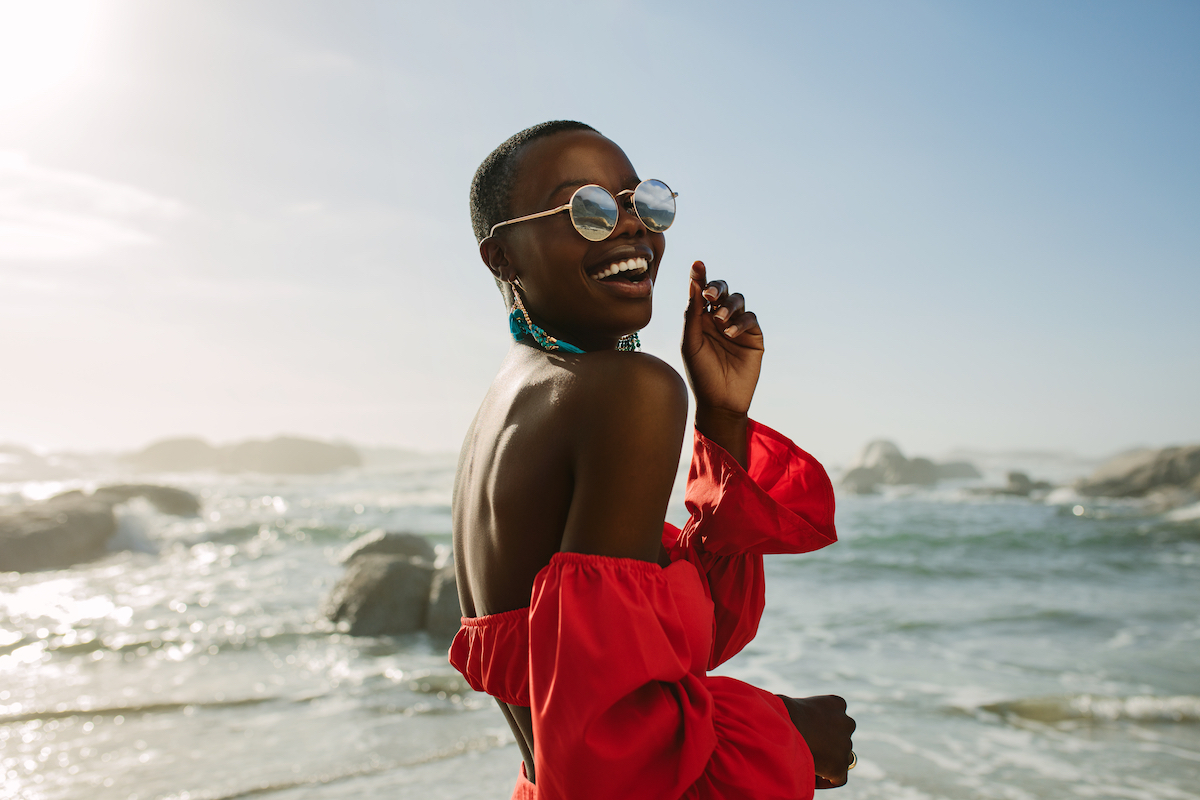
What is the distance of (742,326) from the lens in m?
1.60

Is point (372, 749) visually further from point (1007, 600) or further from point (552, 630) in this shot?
point (1007, 600)

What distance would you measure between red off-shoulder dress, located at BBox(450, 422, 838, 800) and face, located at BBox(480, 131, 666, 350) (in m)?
0.44

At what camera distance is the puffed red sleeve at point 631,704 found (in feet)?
3.62

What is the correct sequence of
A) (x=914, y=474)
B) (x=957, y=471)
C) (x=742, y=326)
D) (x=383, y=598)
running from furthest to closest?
(x=957, y=471), (x=914, y=474), (x=383, y=598), (x=742, y=326)

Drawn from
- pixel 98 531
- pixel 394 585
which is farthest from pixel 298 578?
pixel 98 531

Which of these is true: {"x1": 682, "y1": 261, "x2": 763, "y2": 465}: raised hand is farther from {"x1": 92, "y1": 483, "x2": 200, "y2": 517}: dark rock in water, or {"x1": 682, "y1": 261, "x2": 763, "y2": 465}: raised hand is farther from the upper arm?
{"x1": 92, "y1": 483, "x2": 200, "y2": 517}: dark rock in water

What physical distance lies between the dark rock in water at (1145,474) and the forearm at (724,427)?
20.4 meters

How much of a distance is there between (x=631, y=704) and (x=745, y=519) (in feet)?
1.61

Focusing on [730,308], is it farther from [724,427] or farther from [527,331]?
[527,331]

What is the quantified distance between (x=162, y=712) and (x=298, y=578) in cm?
528

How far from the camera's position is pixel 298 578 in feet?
33.9

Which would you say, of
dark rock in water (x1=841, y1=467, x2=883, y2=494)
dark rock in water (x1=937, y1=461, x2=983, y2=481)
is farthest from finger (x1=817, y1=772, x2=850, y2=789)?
dark rock in water (x1=937, y1=461, x2=983, y2=481)

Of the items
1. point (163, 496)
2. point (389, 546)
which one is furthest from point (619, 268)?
point (163, 496)

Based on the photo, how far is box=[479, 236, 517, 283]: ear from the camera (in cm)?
150
